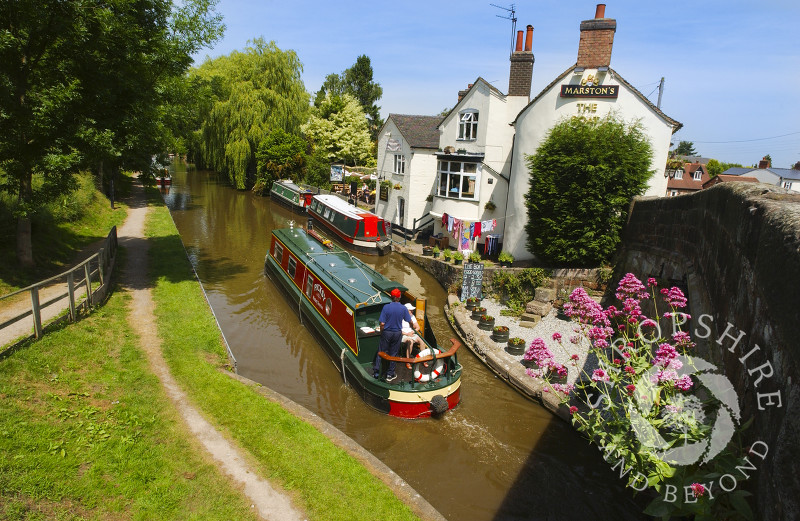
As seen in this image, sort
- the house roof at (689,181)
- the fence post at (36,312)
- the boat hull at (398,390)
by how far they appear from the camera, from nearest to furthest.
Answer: the fence post at (36,312)
the boat hull at (398,390)
the house roof at (689,181)

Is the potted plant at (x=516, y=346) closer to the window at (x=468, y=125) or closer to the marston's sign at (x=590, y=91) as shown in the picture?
the marston's sign at (x=590, y=91)

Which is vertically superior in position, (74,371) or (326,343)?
(74,371)

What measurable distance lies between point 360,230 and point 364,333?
1238 cm

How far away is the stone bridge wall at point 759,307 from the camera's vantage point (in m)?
3.57

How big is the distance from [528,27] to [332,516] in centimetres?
1947

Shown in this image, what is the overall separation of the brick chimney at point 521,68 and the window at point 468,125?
6.07ft

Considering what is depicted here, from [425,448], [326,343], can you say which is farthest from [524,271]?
[425,448]

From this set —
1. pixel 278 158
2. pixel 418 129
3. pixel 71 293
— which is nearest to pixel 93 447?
pixel 71 293

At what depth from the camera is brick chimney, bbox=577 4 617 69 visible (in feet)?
50.0

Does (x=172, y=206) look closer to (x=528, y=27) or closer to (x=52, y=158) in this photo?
(x=52, y=158)

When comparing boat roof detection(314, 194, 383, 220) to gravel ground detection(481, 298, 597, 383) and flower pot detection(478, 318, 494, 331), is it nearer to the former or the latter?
gravel ground detection(481, 298, 597, 383)

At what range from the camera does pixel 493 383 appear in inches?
404

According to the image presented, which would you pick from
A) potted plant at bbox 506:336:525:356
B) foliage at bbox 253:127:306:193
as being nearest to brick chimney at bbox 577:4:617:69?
potted plant at bbox 506:336:525:356

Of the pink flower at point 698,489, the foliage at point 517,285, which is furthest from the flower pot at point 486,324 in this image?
the pink flower at point 698,489
